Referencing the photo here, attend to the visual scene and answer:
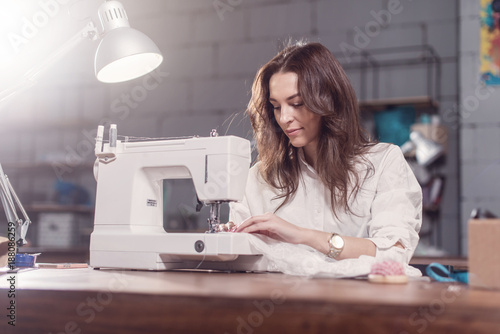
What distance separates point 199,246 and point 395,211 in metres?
0.62

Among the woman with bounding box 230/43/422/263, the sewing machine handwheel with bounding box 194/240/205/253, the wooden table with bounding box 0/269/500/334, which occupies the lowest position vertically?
the wooden table with bounding box 0/269/500/334

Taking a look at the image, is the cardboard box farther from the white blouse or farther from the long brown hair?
→ the long brown hair

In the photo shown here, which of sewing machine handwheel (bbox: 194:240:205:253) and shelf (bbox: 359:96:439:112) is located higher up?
shelf (bbox: 359:96:439:112)

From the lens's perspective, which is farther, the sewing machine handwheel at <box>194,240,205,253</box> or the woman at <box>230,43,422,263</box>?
the woman at <box>230,43,422,263</box>

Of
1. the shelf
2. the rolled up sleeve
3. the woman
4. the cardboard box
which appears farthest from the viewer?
the shelf

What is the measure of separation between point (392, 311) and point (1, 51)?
Answer: 486cm

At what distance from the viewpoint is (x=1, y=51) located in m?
4.83

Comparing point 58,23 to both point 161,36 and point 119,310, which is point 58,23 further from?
point 119,310

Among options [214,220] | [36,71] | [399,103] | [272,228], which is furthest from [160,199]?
[399,103]

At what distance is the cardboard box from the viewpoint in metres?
0.86

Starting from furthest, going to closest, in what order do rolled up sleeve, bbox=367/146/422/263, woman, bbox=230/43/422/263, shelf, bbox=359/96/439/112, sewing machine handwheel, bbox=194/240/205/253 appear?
shelf, bbox=359/96/439/112 → woman, bbox=230/43/422/263 → rolled up sleeve, bbox=367/146/422/263 → sewing machine handwheel, bbox=194/240/205/253

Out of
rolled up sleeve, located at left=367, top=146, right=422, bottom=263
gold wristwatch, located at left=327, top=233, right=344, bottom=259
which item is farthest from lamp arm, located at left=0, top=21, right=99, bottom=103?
rolled up sleeve, located at left=367, top=146, right=422, bottom=263

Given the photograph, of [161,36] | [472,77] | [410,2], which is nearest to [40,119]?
[161,36]

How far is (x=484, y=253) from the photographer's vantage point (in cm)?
88
